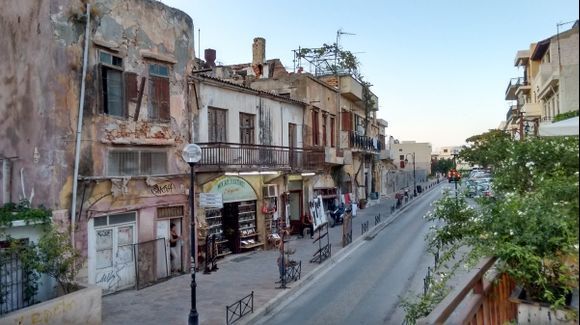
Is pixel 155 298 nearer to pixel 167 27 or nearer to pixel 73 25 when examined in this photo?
pixel 73 25

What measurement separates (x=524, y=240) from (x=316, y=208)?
20677 mm

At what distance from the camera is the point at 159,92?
54.1 feet

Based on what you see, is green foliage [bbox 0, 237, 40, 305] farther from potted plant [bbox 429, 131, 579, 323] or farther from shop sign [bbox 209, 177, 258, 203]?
potted plant [bbox 429, 131, 579, 323]

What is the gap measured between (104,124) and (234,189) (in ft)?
24.0

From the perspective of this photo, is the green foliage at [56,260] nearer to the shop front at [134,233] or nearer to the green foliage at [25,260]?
the green foliage at [25,260]

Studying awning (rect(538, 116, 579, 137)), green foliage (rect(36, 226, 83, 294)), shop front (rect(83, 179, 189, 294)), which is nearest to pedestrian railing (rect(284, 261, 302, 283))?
shop front (rect(83, 179, 189, 294))

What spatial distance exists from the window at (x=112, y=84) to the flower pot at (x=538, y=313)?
12825mm

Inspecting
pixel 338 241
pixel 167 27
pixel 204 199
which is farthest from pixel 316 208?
pixel 167 27

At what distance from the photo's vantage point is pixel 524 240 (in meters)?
4.81

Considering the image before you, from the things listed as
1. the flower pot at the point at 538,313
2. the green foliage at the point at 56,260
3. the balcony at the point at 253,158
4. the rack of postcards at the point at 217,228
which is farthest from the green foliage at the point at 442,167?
the flower pot at the point at 538,313

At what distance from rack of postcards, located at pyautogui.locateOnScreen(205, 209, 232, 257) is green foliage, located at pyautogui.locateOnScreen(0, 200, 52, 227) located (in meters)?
7.52

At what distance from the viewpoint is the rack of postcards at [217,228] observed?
19.5 m

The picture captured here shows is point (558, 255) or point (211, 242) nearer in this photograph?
point (558, 255)

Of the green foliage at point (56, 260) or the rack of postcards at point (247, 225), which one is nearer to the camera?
the green foliage at point (56, 260)
